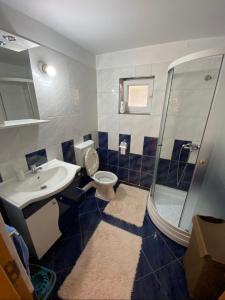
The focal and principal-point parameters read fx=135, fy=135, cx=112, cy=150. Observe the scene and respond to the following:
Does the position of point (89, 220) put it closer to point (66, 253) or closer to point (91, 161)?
point (66, 253)

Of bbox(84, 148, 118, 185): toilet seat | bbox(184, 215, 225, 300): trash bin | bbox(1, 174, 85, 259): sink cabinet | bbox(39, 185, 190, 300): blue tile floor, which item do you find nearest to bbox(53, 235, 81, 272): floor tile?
bbox(39, 185, 190, 300): blue tile floor

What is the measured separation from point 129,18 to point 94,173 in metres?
1.96

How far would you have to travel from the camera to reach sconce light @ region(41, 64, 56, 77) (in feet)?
4.67

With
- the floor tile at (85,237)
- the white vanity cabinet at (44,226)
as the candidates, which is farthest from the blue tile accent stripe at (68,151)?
the floor tile at (85,237)

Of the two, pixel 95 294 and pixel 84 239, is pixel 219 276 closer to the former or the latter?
pixel 95 294

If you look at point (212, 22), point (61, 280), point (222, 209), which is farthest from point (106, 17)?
point (61, 280)

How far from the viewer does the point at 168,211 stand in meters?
1.91

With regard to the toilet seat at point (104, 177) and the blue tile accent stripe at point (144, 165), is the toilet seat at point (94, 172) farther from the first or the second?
the blue tile accent stripe at point (144, 165)

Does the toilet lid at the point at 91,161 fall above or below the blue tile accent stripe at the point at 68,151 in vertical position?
below

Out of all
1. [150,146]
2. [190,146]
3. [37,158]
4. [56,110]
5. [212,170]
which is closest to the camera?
[212,170]

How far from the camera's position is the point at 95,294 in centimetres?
113

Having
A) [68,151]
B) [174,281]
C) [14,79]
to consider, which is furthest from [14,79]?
[174,281]

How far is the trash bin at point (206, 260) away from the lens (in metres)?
0.94

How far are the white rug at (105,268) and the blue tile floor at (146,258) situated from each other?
60 mm
